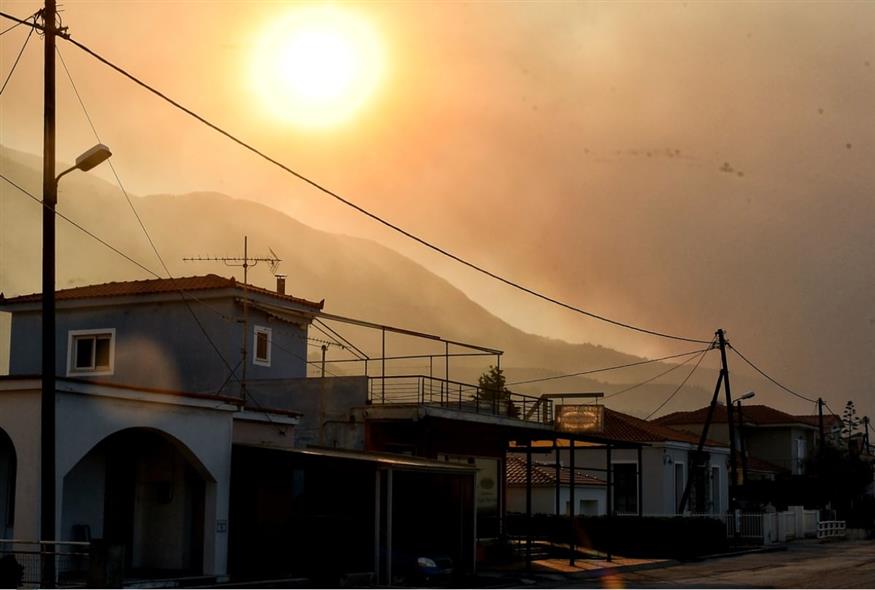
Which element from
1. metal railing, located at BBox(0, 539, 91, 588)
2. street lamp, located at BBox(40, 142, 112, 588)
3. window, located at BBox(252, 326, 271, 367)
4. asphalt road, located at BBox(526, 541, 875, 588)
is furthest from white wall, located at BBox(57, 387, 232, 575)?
window, located at BBox(252, 326, 271, 367)

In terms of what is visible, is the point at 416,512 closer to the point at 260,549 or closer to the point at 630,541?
the point at 260,549

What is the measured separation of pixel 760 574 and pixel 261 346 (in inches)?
692

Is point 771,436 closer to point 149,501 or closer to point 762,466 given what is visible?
point 762,466

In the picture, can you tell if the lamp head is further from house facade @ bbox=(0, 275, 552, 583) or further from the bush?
the bush

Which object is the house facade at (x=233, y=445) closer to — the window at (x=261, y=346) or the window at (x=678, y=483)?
the window at (x=261, y=346)

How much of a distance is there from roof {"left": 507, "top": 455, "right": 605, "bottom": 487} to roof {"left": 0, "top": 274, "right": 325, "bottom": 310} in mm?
14666

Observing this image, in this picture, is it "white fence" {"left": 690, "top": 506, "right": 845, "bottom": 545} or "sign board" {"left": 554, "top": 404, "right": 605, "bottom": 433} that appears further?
"white fence" {"left": 690, "top": 506, "right": 845, "bottom": 545}

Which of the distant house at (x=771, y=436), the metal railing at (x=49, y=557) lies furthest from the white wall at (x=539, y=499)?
the metal railing at (x=49, y=557)

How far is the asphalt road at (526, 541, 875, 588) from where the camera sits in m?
28.5

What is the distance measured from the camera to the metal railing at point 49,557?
19.0 m

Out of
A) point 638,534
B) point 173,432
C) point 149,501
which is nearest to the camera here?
point 173,432

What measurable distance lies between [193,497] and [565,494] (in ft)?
91.3

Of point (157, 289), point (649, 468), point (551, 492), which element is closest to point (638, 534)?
point (551, 492)

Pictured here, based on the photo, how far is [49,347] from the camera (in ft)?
67.3
